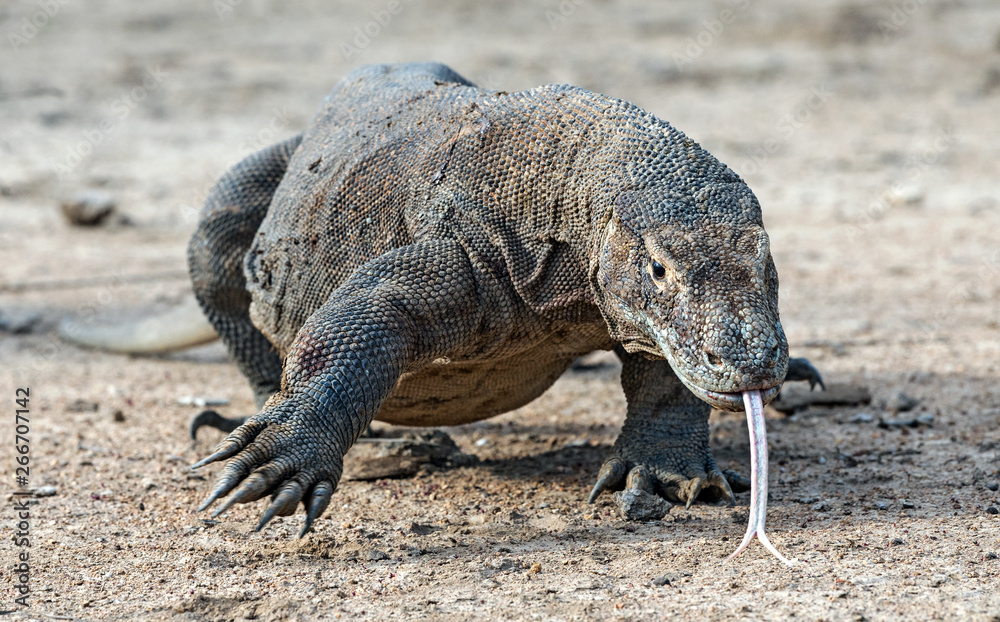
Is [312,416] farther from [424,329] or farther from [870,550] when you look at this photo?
[870,550]

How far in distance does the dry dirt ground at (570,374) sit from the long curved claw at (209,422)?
0.31ft

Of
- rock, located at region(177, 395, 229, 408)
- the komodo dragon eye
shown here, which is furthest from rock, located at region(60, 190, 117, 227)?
the komodo dragon eye

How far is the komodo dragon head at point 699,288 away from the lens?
3.21m
